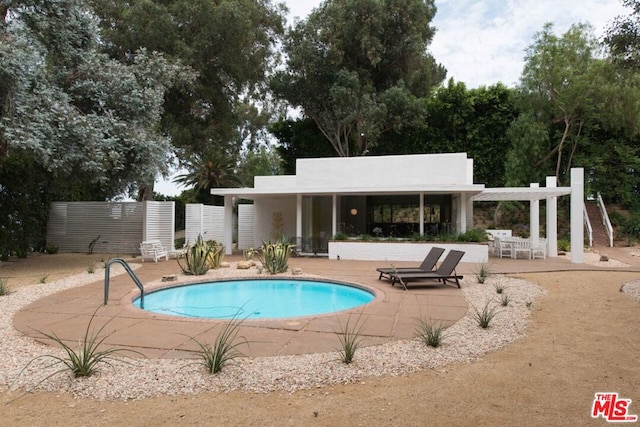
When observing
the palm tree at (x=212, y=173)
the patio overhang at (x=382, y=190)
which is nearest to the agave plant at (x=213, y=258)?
the patio overhang at (x=382, y=190)

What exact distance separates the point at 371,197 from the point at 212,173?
41.5 feet

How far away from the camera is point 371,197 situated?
19.5 meters

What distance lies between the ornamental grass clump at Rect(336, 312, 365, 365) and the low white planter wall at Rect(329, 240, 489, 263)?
861cm

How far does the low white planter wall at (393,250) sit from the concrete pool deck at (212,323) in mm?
5316

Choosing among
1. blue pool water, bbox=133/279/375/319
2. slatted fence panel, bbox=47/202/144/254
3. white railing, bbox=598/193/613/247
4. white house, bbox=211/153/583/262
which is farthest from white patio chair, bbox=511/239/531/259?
slatted fence panel, bbox=47/202/144/254

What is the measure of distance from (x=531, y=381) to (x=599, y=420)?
30.6 inches

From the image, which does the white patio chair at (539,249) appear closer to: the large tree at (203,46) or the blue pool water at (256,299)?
the blue pool water at (256,299)

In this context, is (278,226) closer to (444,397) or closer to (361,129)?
(361,129)

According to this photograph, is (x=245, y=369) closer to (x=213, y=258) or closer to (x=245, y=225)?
(x=213, y=258)

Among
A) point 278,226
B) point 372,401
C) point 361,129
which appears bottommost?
point 372,401

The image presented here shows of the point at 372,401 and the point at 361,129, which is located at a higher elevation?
the point at 361,129

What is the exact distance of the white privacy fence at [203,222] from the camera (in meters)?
18.9

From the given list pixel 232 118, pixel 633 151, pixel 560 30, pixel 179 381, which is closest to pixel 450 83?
pixel 560 30

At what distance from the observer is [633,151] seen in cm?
2456
